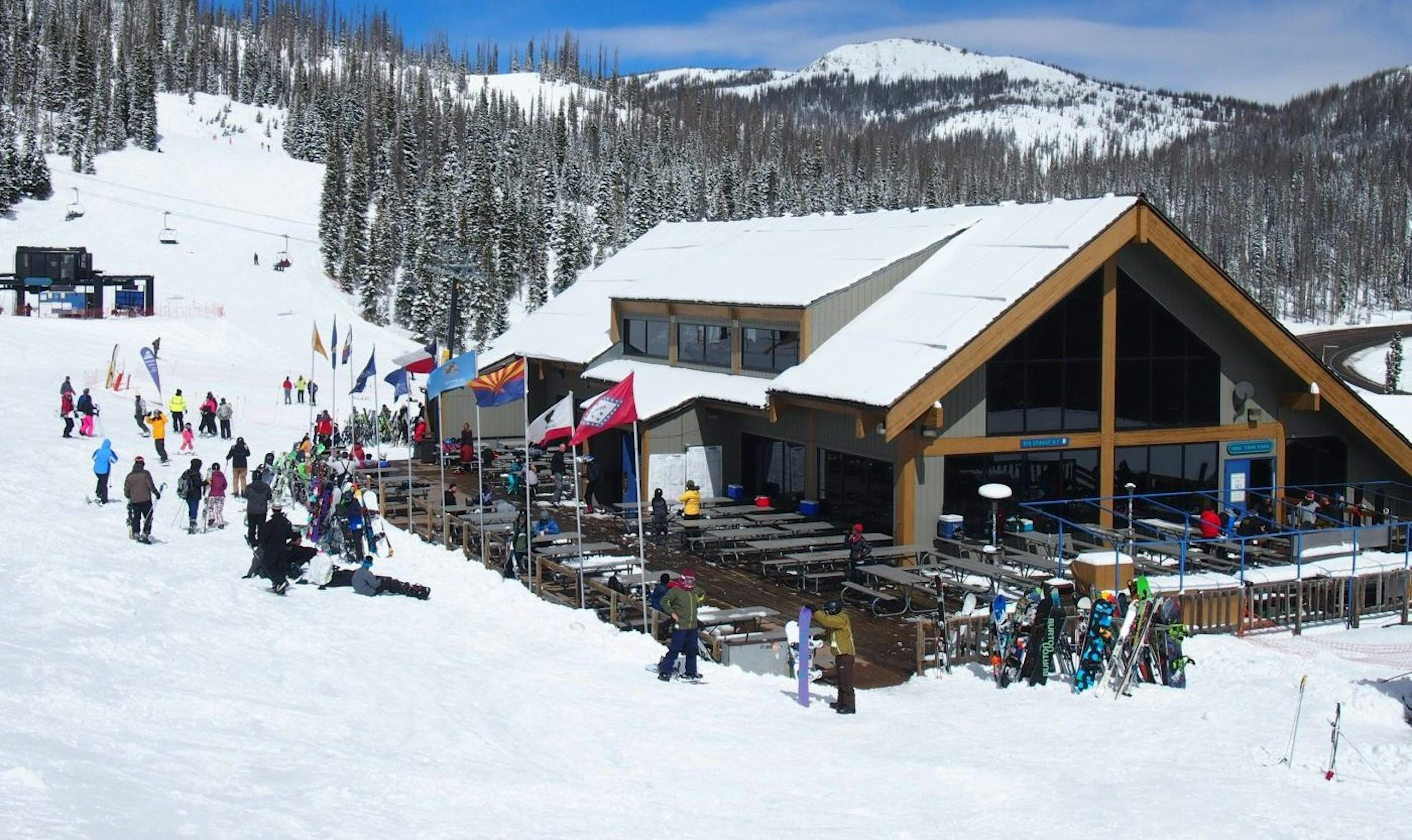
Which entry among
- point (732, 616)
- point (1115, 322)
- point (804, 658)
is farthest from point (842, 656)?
point (1115, 322)

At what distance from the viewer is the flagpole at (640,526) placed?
59.3 ft

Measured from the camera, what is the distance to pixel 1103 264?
25.4 m

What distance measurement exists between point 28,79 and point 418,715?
14087 cm

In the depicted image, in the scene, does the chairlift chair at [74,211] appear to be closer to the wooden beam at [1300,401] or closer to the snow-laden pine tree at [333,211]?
the snow-laden pine tree at [333,211]

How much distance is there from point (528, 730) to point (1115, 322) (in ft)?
56.0

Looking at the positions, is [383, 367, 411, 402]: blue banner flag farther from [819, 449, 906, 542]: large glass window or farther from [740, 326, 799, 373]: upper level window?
[819, 449, 906, 542]: large glass window

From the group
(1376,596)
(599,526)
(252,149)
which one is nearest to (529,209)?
(252,149)

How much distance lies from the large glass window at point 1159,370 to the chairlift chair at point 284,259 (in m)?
79.5

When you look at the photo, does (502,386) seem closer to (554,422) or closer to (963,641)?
(554,422)

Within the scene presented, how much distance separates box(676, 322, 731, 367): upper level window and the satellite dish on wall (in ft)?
37.9

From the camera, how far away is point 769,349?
1170 inches

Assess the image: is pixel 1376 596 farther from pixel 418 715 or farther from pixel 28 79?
pixel 28 79

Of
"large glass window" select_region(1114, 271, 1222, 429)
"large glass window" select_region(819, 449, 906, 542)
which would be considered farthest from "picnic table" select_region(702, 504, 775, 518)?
"large glass window" select_region(1114, 271, 1222, 429)

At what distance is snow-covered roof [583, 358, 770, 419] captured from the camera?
2873cm
